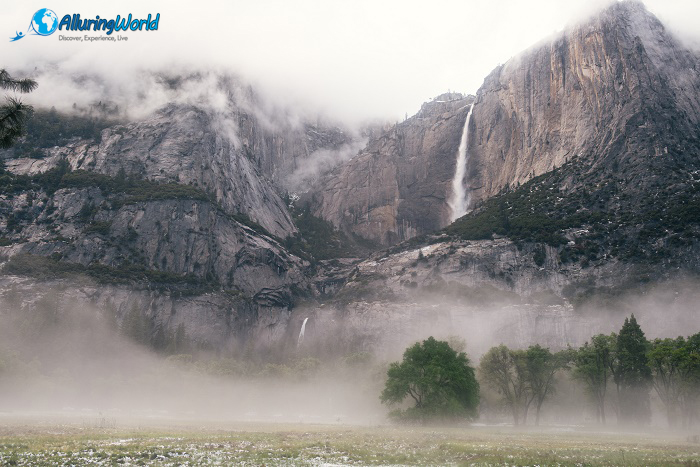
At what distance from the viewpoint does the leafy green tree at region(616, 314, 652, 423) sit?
7569 centimetres

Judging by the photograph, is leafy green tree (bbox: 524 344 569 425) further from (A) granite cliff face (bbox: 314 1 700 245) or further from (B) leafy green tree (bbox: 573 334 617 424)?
(A) granite cliff face (bbox: 314 1 700 245)

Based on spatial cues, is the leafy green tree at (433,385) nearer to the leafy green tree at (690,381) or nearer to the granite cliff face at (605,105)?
the leafy green tree at (690,381)

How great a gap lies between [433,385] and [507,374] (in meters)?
15.1

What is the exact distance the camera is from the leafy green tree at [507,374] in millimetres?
79062

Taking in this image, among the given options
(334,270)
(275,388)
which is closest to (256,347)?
(275,388)

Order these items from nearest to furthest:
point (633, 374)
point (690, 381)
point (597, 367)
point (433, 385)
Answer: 1. point (690, 381)
2. point (433, 385)
3. point (633, 374)
4. point (597, 367)

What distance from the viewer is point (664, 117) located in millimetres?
148000

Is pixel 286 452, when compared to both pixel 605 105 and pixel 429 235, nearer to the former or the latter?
pixel 429 235

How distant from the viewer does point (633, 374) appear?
249 ft

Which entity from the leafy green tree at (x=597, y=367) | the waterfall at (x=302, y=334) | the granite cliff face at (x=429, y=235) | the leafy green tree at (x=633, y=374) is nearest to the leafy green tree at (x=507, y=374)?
the leafy green tree at (x=597, y=367)

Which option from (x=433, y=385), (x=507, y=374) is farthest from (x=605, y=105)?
(x=433, y=385)

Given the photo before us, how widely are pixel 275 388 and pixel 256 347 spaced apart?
30.8m

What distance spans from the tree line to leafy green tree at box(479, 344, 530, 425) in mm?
68

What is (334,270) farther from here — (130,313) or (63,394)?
(63,394)
